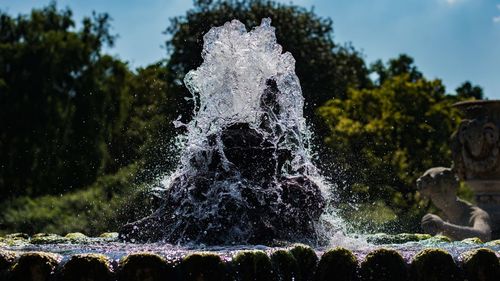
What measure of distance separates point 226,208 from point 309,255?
7.12 ft

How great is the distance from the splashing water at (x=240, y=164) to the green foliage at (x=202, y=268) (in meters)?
2.17

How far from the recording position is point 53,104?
34.9m

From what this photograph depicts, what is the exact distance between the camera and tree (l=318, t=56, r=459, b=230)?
976 inches

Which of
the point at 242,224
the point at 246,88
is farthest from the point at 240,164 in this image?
the point at 246,88

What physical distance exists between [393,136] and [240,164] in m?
18.9

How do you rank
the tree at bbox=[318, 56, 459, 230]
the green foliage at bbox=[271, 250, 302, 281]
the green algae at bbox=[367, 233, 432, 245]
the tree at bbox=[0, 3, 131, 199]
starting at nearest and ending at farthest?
the green foliage at bbox=[271, 250, 302, 281], the green algae at bbox=[367, 233, 432, 245], the tree at bbox=[318, 56, 459, 230], the tree at bbox=[0, 3, 131, 199]

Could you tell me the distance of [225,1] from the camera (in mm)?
36281

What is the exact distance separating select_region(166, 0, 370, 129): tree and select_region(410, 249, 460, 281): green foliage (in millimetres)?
25081

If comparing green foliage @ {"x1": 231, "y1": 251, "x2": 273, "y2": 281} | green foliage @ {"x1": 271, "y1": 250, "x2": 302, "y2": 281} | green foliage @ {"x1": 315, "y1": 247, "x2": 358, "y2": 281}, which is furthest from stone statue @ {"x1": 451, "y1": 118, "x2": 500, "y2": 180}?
green foliage @ {"x1": 231, "y1": 251, "x2": 273, "y2": 281}

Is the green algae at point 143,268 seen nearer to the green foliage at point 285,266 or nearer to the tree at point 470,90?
the green foliage at point 285,266

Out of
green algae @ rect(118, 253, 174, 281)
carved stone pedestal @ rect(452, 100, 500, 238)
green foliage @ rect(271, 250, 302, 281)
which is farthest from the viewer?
carved stone pedestal @ rect(452, 100, 500, 238)

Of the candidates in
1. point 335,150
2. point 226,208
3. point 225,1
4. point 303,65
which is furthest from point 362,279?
point 225,1

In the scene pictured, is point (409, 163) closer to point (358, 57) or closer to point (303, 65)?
point (303, 65)

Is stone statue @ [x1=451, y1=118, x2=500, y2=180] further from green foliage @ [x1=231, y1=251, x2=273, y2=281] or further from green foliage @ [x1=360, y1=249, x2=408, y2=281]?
green foliage @ [x1=231, y1=251, x2=273, y2=281]
